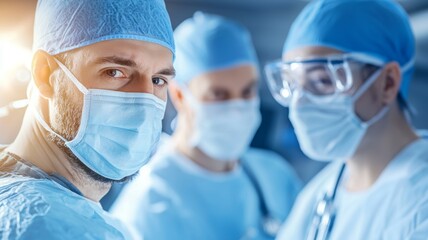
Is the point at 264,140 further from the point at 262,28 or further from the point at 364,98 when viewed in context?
the point at 364,98

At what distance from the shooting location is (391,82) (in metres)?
1.68

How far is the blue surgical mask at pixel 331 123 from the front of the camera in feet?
5.48

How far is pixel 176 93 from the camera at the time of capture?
7.77 ft

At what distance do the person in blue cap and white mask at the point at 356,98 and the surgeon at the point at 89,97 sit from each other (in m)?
0.69

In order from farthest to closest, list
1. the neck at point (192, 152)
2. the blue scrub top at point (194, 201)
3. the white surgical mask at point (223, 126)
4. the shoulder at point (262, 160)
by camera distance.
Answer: the shoulder at point (262, 160) → the neck at point (192, 152) → the white surgical mask at point (223, 126) → the blue scrub top at point (194, 201)

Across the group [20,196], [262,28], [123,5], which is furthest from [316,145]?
[262,28]

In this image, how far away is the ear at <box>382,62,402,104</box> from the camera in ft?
5.48

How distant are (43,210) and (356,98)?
3.61 ft

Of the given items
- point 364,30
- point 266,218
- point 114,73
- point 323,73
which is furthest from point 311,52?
point 266,218

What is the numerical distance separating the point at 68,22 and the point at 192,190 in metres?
1.34

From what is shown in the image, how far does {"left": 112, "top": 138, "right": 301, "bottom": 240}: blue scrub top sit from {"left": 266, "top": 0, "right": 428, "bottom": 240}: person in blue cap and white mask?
629mm

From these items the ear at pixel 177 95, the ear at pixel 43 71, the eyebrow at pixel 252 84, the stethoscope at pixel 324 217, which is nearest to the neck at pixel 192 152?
the ear at pixel 177 95

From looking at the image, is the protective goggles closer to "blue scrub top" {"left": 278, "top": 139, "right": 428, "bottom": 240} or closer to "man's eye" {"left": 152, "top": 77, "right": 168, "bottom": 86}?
"blue scrub top" {"left": 278, "top": 139, "right": 428, "bottom": 240}

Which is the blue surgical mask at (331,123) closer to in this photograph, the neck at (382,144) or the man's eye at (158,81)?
the neck at (382,144)
